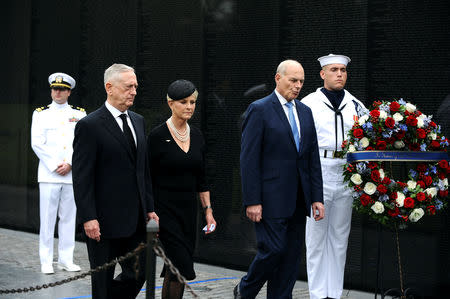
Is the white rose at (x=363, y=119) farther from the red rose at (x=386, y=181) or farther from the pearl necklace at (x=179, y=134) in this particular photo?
the pearl necklace at (x=179, y=134)

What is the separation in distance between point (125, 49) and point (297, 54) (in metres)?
3.21

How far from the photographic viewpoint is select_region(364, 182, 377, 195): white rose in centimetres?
666

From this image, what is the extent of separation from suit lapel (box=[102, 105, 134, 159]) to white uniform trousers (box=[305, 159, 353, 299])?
7.56 feet

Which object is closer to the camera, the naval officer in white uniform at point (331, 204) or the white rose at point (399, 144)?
the white rose at point (399, 144)

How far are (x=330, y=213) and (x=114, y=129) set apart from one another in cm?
256

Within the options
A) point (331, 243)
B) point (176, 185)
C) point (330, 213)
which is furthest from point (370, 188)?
point (176, 185)

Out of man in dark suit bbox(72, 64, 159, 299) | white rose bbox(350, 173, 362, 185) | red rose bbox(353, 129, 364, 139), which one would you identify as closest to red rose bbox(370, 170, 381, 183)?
white rose bbox(350, 173, 362, 185)

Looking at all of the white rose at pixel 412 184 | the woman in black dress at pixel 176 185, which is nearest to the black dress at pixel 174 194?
the woman in black dress at pixel 176 185

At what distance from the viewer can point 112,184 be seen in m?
5.54

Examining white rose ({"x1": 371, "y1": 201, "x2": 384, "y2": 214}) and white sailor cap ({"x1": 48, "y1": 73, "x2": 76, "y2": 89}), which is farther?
white sailor cap ({"x1": 48, "y1": 73, "x2": 76, "y2": 89})

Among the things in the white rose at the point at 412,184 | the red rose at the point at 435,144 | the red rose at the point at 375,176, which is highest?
the red rose at the point at 435,144

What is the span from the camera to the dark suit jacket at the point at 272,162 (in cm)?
631

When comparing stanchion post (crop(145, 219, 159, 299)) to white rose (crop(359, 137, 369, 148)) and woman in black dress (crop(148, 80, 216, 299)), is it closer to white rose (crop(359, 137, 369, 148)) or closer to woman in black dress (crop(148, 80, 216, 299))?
woman in black dress (crop(148, 80, 216, 299))

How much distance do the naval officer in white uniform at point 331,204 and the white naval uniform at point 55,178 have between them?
11.0 feet
